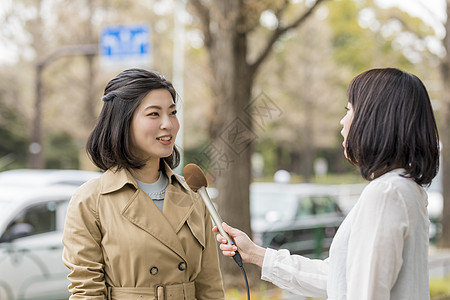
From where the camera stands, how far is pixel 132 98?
90.0 inches

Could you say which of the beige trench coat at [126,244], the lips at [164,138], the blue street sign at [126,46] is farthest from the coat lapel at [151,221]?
the blue street sign at [126,46]

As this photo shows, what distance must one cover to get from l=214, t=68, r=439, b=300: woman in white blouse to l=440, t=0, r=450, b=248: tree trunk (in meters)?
9.36

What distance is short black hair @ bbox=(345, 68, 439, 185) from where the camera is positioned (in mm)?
1945

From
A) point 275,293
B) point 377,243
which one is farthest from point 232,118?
point 377,243

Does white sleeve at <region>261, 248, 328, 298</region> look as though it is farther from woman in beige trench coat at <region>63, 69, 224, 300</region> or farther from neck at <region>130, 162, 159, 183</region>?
neck at <region>130, 162, 159, 183</region>

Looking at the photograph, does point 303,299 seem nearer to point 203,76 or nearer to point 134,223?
point 203,76

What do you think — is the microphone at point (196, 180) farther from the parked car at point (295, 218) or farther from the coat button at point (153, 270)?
the parked car at point (295, 218)

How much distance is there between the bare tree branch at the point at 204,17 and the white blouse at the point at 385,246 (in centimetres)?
458

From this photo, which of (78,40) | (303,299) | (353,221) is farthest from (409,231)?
(78,40)

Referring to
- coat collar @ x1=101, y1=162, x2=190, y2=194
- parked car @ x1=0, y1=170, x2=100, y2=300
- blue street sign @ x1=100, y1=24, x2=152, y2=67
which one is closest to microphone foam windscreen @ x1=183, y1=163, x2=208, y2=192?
coat collar @ x1=101, y1=162, x2=190, y2=194

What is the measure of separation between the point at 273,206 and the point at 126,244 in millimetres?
7729

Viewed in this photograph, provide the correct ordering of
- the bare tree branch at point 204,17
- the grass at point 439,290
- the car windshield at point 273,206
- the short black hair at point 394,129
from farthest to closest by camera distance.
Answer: the car windshield at point 273,206 → the grass at point 439,290 → the bare tree branch at point 204,17 → the short black hair at point 394,129

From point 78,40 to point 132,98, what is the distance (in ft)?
58.0

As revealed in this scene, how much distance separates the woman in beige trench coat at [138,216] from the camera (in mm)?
2158
